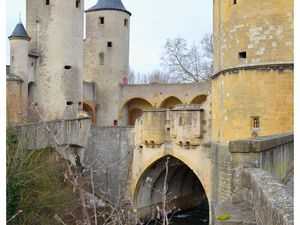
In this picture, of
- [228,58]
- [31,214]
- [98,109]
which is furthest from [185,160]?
[98,109]

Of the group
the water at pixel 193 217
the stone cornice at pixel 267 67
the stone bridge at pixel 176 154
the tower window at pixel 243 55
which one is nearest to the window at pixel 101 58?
the stone bridge at pixel 176 154

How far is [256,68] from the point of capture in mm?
11328

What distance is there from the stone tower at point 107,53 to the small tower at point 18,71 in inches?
267

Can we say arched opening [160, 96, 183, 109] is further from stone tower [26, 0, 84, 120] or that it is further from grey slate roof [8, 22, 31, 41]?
grey slate roof [8, 22, 31, 41]

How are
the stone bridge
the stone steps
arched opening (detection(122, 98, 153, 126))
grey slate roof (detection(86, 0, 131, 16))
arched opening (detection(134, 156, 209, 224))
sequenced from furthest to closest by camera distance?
arched opening (detection(122, 98, 153, 126)) → grey slate roof (detection(86, 0, 131, 16)) → arched opening (detection(134, 156, 209, 224)) → the stone bridge → the stone steps

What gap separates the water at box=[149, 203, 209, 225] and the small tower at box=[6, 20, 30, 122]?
8.12m

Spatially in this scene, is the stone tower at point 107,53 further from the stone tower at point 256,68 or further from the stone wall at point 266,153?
the stone wall at point 266,153

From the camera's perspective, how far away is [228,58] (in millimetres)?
12039

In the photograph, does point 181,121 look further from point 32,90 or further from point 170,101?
point 170,101

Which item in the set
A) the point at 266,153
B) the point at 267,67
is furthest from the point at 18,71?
the point at 266,153

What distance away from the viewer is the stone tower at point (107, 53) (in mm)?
25609

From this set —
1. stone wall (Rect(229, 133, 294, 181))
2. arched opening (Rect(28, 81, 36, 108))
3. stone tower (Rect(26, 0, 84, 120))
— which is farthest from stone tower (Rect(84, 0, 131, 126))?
stone wall (Rect(229, 133, 294, 181))

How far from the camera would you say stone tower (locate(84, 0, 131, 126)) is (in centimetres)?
2561
